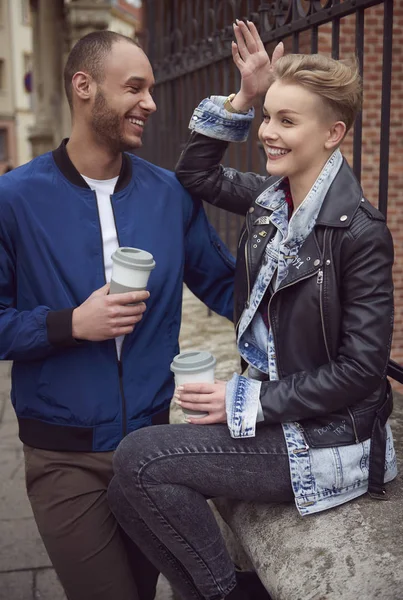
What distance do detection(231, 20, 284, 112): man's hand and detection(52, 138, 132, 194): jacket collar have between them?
467 millimetres

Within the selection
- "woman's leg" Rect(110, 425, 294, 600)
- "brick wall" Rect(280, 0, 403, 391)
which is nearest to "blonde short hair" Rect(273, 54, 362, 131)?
"woman's leg" Rect(110, 425, 294, 600)

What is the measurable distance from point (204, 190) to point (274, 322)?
71 cm

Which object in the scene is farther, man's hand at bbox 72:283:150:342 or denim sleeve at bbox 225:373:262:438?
man's hand at bbox 72:283:150:342

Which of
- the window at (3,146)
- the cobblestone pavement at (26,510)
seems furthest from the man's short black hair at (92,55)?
the window at (3,146)

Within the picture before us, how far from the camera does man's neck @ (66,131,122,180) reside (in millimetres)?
2459

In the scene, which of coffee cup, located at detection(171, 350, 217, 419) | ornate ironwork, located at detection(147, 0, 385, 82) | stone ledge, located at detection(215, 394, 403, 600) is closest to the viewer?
stone ledge, located at detection(215, 394, 403, 600)

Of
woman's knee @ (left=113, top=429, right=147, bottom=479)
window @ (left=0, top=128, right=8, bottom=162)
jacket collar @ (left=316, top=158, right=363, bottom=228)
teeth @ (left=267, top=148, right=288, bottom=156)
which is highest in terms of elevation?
teeth @ (left=267, top=148, right=288, bottom=156)

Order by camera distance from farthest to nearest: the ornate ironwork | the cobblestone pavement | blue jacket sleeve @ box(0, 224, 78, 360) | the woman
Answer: the cobblestone pavement → the ornate ironwork → blue jacket sleeve @ box(0, 224, 78, 360) → the woman

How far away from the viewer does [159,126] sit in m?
6.43

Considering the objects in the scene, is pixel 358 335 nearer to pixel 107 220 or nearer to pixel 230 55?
pixel 107 220

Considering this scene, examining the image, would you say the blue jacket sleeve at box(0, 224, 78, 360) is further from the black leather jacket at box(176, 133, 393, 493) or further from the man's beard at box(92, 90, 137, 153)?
the black leather jacket at box(176, 133, 393, 493)

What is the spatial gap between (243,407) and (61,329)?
64 centimetres

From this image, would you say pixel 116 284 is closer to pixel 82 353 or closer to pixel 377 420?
pixel 82 353

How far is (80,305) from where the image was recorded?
89.7 inches
